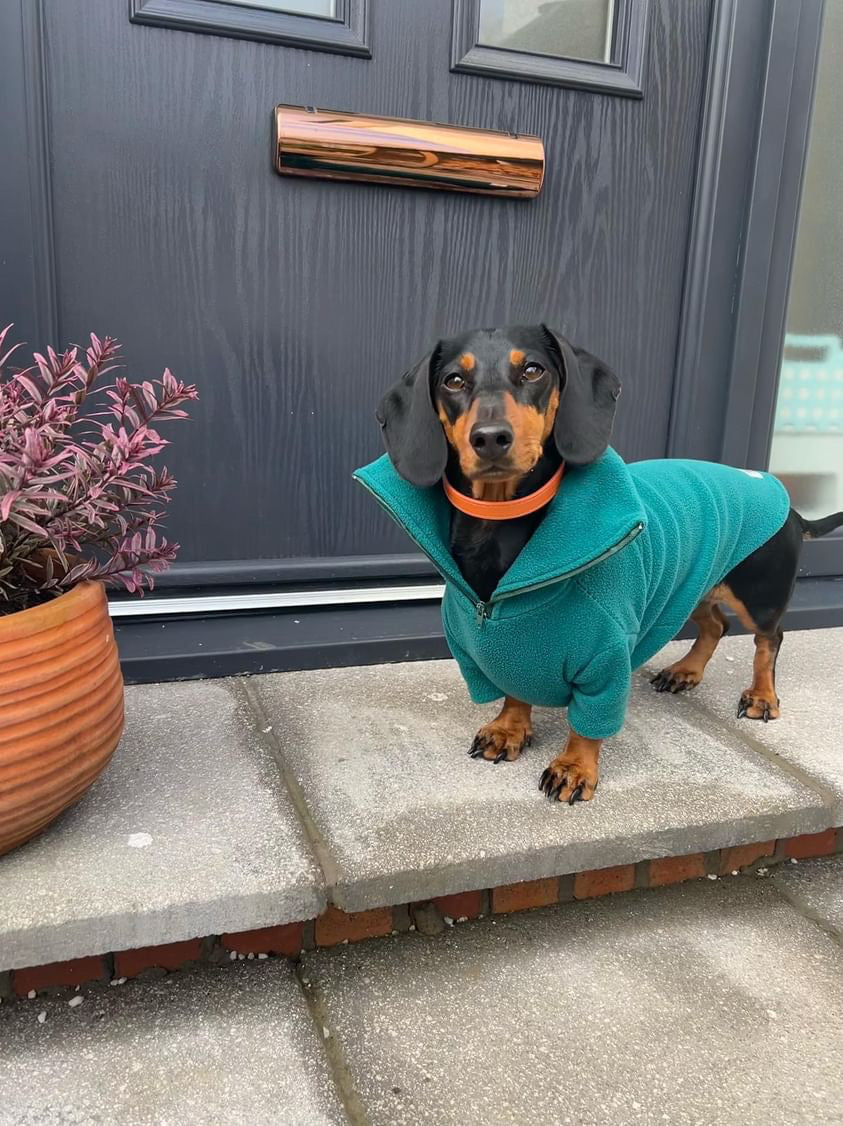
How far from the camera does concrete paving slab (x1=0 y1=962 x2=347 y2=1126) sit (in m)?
1.34

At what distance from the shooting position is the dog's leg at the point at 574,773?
190 centimetres

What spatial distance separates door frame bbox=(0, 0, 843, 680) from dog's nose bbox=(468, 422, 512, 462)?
113 centimetres

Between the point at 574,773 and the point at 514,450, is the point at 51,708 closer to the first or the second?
the point at 514,450

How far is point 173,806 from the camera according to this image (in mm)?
1800

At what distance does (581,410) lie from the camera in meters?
1.80

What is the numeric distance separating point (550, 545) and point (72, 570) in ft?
3.13

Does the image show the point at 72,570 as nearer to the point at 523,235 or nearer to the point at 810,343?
the point at 523,235

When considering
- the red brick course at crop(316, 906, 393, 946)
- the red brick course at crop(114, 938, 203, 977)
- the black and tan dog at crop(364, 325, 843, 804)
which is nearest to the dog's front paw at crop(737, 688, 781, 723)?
the black and tan dog at crop(364, 325, 843, 804)

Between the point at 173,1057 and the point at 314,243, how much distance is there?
207 centimetres

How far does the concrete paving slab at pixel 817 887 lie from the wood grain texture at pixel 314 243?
1465 mm

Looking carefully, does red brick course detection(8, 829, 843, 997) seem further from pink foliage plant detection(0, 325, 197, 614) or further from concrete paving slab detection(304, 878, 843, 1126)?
pink foliage plant detection(0, 325, 197, 614)

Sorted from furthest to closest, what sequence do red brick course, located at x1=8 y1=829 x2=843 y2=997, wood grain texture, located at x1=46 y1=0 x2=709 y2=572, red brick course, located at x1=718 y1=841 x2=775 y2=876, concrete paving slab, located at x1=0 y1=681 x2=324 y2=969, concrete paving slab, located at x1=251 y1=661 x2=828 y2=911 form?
wood grain texture, located at x1=46 y1=0 x2=709 y2=572, red brick course, located at x1=718 y1=841 x2=775 y2=876, concrete paving slab, located at x1=251 y1=661 x2=828 y2=911, red brick course, located at x1=8 y1=829 x2=843 y2=997, concrete paving slab, located at x1=0 y1=681 x2=324 y2=969

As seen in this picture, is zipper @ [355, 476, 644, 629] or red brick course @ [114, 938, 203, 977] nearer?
red brick course @ [114, 938, 203, 977]

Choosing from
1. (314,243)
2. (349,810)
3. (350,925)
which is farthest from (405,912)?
(314,243)
